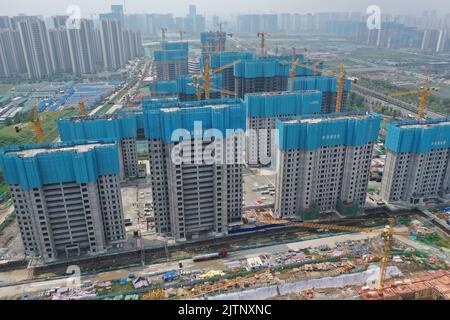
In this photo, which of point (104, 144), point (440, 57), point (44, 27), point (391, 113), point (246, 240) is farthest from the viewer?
point (440, 57)

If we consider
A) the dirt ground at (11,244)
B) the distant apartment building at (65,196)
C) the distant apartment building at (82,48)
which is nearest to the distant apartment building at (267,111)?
the distant apartment building at (65,196)

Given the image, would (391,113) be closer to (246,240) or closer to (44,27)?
(246,240)

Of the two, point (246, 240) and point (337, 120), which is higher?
point (337, 120)

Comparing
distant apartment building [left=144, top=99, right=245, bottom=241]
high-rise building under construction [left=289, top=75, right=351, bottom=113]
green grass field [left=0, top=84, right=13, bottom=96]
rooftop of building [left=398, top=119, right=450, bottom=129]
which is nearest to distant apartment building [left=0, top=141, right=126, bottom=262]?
distant apartment building [left=144, top=99, right=245, bottom=241]

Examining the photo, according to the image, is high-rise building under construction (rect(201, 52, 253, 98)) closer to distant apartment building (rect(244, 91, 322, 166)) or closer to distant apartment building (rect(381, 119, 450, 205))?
distant apartment building (rect(244, 91, 322, 166))

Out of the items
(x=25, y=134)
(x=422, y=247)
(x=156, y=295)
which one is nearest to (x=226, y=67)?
(x=25, y=134)

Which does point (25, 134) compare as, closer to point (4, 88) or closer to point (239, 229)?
point (4, 88)
